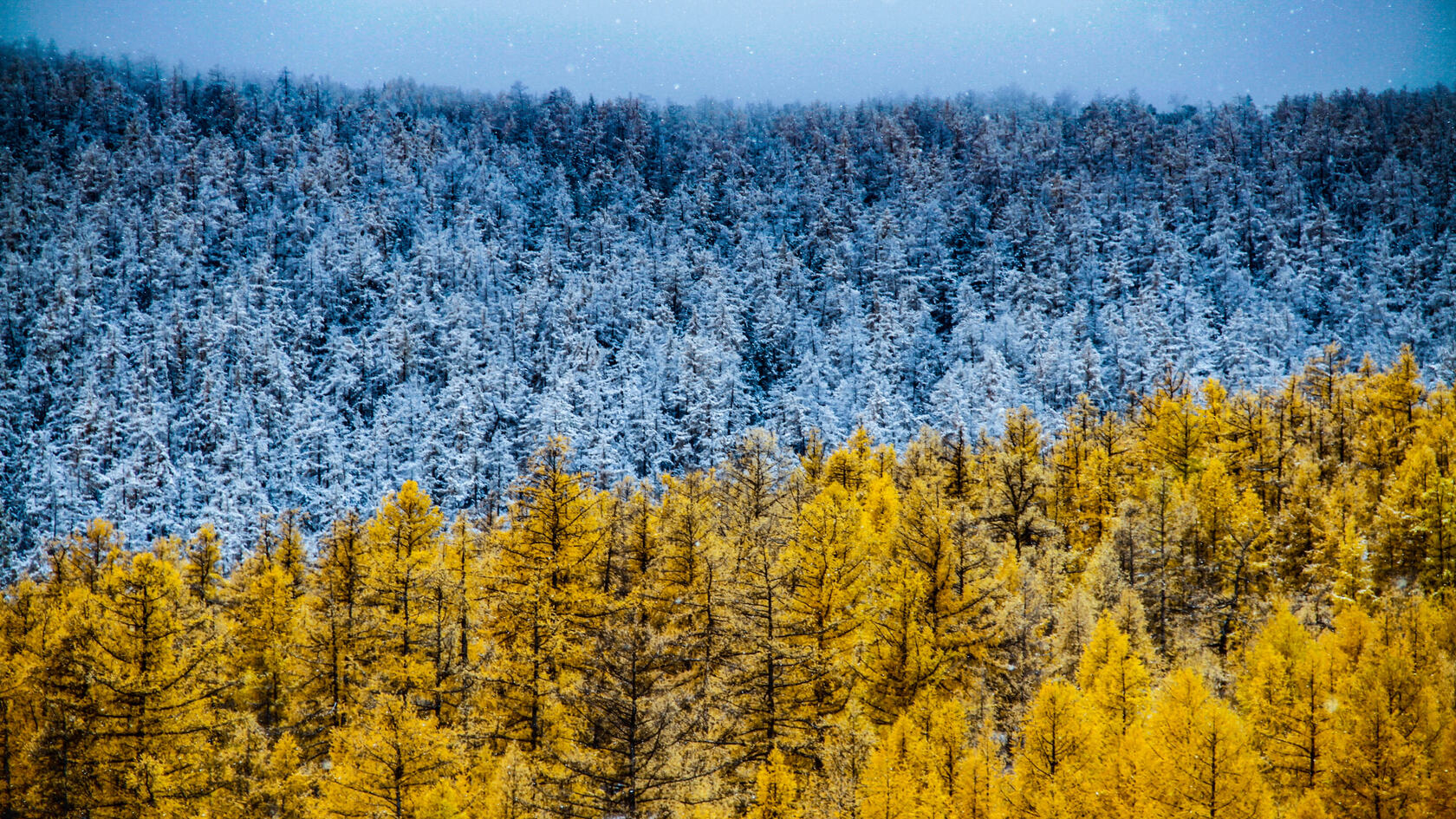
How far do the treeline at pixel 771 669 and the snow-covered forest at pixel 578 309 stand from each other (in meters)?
41.1

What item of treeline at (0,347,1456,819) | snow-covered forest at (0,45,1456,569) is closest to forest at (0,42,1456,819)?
treeline at (0,347,1456,819)

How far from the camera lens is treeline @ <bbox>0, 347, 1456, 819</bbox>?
21219mm

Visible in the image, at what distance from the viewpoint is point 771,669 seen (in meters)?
22.8

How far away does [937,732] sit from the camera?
23109mm

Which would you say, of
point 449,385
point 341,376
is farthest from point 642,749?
point 341,376

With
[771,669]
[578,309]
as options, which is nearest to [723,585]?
[771,669]

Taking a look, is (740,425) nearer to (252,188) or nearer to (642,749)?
(642,749)

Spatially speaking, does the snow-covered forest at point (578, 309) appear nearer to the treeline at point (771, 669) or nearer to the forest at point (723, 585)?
the forest at point (723, 585)

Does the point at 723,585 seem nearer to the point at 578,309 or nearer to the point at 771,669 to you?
the point at 771,669

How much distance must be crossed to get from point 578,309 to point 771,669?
125303 millimetres

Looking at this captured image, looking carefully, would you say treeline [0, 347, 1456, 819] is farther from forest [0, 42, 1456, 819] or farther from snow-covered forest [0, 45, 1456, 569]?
snow-covered forest [0, 45, 1456, 569]

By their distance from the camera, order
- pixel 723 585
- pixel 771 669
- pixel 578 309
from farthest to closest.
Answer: pixel 578 309 < pixel 723 585 < pixel 771 669

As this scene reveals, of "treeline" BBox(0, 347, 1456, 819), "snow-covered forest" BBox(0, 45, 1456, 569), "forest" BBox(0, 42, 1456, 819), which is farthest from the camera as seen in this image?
"snow-covered forest" BBox(0, 45, 1456, 569)

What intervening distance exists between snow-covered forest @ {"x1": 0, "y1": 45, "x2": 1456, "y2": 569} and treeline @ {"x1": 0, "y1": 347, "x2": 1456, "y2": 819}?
4108 cm
